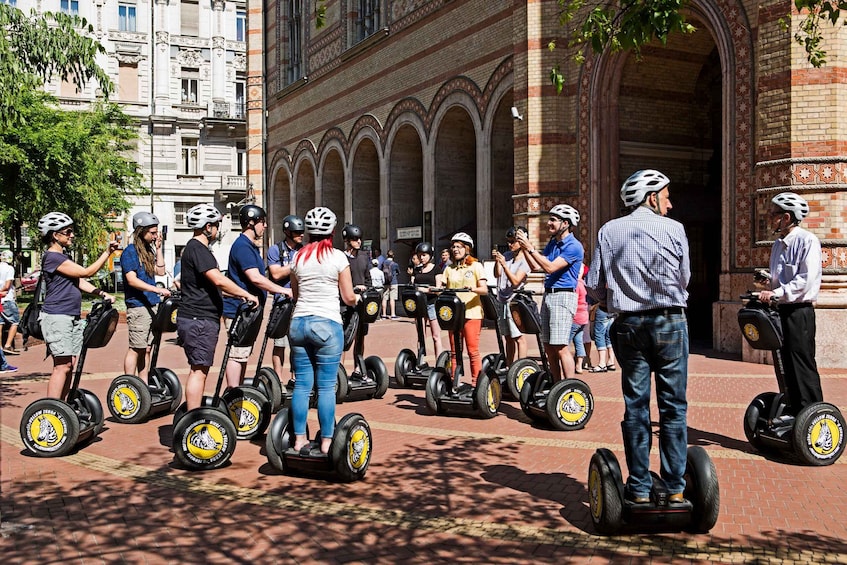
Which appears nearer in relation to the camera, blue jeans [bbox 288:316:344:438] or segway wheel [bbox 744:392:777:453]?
blue jeans [bbox 288:316:344:438]

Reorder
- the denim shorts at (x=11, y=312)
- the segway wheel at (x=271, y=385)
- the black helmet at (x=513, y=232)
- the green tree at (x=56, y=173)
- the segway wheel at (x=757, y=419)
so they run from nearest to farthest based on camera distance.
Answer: the segway wheel at (x=757, y=419) → the black helmet at (x=513, y=232) → the segway wheel at (x=271, y=385) → the denim shorts at (x=11, y=312) → the green tree at (x=56, y=173)

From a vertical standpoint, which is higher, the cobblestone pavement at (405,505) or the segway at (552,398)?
the segway at (552,398)

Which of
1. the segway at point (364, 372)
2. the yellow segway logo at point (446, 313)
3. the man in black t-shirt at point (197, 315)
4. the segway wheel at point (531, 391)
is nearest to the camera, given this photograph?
the man in black t-shirt at point (197, 315)

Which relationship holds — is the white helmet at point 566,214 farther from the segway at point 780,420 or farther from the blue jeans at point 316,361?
the blue jeans at point 316,361

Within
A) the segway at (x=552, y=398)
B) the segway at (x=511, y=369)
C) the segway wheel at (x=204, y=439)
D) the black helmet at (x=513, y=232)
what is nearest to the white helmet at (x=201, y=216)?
the segway wheel at (x=204, y=439)

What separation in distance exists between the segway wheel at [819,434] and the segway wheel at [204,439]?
4.32 metres

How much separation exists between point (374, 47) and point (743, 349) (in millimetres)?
16804

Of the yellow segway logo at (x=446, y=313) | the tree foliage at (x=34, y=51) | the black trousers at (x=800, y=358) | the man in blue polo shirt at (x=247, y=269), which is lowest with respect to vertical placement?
the black trousers at (x=800, y=358)

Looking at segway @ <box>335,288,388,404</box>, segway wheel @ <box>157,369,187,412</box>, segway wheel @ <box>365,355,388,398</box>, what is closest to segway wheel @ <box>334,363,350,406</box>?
segway @ <box>335,288,388,404</box>

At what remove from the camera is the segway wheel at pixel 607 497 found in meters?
4.57

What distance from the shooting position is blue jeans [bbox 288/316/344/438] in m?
5.71

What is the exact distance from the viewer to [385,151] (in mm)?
25562

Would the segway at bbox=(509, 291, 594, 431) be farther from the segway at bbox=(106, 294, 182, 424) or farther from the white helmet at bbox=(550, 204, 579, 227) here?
the segway at bbox=(106, 294, 182, 424)

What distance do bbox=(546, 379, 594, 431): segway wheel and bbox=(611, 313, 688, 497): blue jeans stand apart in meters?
2.74
